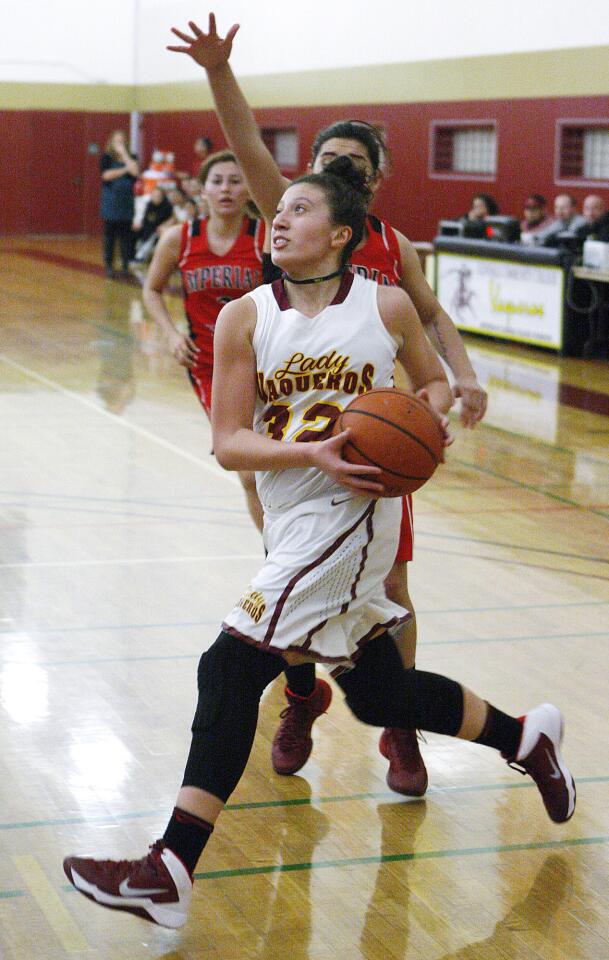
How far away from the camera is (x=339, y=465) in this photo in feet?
8.98

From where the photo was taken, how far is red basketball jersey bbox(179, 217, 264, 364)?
17.0ft

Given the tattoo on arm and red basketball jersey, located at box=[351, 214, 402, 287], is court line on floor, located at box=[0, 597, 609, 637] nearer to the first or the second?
the tattoo on arm

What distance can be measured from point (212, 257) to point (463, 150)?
1314 cm

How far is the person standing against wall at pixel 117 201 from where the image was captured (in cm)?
1781

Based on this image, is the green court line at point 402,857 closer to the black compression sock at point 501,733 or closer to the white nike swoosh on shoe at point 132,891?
the black compression sock at point 501,733

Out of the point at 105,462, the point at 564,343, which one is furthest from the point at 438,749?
the point at 564,343

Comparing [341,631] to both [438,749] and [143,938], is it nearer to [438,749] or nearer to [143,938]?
[143,938]

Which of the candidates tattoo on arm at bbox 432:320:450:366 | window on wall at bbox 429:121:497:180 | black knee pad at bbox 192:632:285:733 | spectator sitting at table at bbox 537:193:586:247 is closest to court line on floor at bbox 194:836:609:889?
black knee pad at bbox 192:632:285:733

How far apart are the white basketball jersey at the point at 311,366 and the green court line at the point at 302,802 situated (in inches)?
34.3

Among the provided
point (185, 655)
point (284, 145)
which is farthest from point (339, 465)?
point (284, 145)

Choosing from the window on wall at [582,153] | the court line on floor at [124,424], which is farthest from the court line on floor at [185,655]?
the window on wall at [582,153]

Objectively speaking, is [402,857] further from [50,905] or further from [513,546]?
[513,546]

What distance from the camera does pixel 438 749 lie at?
385 centimetres

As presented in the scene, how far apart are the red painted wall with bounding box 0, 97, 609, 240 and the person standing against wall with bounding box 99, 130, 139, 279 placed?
9.99 ft
